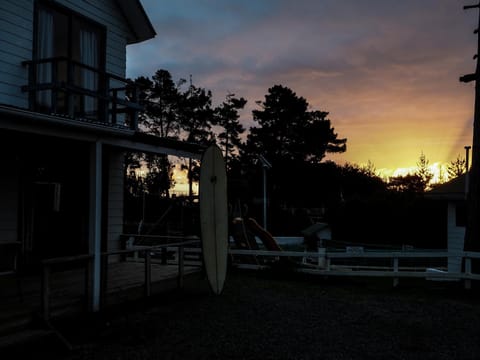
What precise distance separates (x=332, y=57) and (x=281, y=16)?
3451 mm

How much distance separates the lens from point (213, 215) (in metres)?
10.2

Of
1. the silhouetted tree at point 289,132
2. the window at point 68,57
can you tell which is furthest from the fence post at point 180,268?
the silhouetted tree at point 289,132

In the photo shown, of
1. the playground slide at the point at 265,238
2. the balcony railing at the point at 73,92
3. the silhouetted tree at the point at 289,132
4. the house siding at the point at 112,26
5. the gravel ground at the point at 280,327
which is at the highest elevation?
the silhouetted tree at the point at 289,132

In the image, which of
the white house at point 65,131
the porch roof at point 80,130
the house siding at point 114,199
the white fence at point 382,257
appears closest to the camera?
the porch roof at point 80,130

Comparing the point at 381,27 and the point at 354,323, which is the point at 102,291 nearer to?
the point at 354,323

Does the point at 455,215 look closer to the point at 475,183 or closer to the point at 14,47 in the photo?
the point at 475,183

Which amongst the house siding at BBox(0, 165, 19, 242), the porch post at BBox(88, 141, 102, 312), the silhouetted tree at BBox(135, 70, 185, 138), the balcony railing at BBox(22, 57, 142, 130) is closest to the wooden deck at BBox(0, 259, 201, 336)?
the porch post at BBox(88, 141, 102, 312)

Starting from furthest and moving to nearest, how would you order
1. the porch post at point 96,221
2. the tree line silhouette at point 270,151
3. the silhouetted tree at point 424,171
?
1. the silhouetted tree at point 424,171
2. the tree line silhouette at point 270,151
3. the porch post at point 96,221

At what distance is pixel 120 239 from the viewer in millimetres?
11734

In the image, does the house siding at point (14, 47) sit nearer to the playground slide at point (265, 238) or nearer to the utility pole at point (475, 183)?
the playground slide at point (265, 238)

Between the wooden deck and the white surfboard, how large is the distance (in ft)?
2.24

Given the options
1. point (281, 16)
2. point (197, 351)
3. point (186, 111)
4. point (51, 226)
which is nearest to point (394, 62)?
point (281, 16)

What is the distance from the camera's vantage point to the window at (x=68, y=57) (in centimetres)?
873

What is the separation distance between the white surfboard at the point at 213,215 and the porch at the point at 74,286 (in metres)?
0.66
